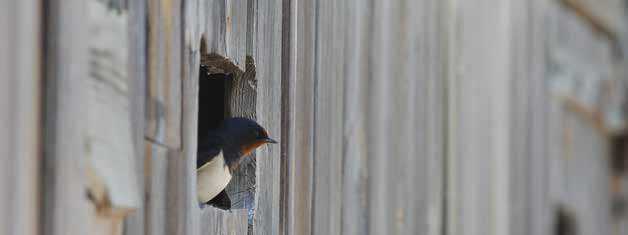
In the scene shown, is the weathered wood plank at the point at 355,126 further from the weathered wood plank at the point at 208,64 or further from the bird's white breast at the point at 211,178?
the bird's white breast at the point at 211,178

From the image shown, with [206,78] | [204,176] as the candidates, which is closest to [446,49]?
[206,78]

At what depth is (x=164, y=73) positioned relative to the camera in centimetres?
224

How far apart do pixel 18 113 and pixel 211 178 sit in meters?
1.10

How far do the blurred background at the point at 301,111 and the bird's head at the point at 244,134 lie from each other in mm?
82

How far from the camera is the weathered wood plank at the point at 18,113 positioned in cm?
169

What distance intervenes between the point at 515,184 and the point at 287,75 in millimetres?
3223

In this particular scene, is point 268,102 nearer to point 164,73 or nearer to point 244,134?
point 244,134

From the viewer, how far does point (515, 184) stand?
6.27 meters

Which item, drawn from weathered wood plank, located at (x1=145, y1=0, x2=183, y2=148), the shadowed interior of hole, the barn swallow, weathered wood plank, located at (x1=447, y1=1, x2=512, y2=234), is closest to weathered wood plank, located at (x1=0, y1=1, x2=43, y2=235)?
weathered wood plank, located at (x1=145, y1=0, x2=183, y2=148)

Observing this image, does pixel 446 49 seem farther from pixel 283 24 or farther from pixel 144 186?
pixel 144 186

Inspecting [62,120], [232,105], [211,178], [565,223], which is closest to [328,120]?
[232,105]

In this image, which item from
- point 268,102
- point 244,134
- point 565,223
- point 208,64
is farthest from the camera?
point 565,223

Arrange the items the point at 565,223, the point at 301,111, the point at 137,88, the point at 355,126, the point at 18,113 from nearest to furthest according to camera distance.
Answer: the point at 18,113, the point at 137,88, the point at 301,111, the point at 355,126, the point at 565,223

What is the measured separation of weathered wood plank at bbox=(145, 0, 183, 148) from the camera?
7.11ft
